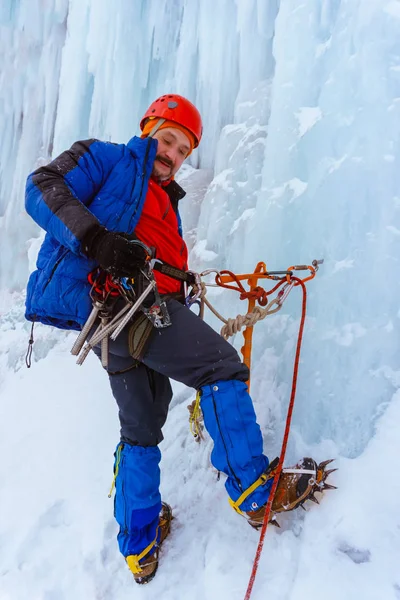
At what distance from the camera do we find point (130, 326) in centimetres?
142

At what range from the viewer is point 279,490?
1.35m

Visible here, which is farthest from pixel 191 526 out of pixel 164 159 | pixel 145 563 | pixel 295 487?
pixel 164 159

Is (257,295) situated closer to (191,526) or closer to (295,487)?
(295,487)

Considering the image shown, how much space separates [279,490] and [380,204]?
4.01ft

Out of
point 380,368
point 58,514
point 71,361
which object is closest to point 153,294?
point 380,368

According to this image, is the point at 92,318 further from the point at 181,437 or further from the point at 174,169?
the point at 181,437

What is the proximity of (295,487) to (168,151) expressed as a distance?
4.20ft

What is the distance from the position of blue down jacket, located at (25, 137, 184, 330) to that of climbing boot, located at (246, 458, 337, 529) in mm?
821

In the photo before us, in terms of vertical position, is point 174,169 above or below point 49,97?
below

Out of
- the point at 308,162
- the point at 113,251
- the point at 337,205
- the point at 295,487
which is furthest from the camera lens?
the point at 308,162

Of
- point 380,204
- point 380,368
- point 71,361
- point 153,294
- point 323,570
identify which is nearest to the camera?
point 323,570

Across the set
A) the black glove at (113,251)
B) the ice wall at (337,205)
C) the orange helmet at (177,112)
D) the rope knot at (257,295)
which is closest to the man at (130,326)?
the black glove at (113,251)

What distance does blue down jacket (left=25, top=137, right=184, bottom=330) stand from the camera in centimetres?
133

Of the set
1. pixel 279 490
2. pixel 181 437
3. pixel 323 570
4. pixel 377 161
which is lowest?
pixel 181 437
